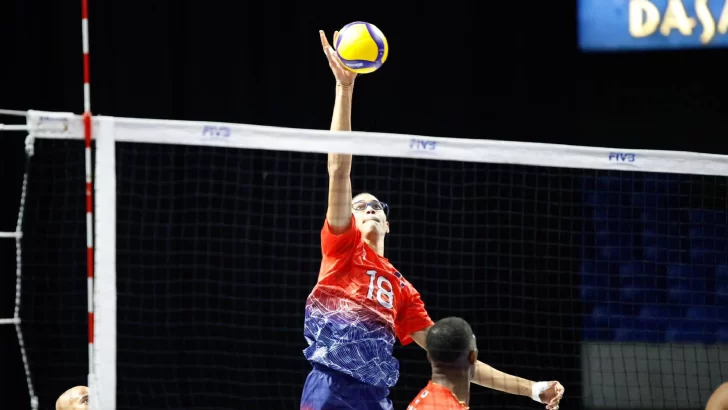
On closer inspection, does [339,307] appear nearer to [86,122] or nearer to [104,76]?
[86,122]

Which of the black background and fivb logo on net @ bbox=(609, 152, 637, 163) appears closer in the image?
Answer: fivb logo on net @ bbox=(609, 152, 637, 163)

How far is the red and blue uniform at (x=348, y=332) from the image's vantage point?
5699 mm

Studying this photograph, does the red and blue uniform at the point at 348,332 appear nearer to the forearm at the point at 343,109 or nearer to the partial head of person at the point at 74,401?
the forearm at the point at 343,109

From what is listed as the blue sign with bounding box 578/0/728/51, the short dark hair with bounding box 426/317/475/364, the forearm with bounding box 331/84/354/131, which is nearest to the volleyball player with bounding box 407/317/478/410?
the short dark hair with bounding box 426/317/475/364

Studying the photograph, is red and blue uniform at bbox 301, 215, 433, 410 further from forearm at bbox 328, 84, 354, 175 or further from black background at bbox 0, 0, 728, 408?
black background at bbox 0, 0, 728, 408

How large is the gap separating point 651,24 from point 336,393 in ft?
15.3

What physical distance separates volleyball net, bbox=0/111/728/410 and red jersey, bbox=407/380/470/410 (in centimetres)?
332

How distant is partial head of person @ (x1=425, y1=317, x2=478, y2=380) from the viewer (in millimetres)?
4695

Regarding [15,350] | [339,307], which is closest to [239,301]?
[15,350]

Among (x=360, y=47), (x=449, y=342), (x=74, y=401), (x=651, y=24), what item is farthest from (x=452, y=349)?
(x=651, y=24)

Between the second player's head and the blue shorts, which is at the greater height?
the second player's head

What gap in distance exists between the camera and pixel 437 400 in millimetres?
4621

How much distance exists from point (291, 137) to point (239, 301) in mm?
3325

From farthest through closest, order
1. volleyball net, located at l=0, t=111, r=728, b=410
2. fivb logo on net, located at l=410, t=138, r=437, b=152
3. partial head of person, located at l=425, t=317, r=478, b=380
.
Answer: volleyball net, located at l=0, t=111, r=728, b=410
fivb logo on net, located at l=410, t=138, r=437, b=152
partial head of person, located at l=425, t=317, r=478, b=380
